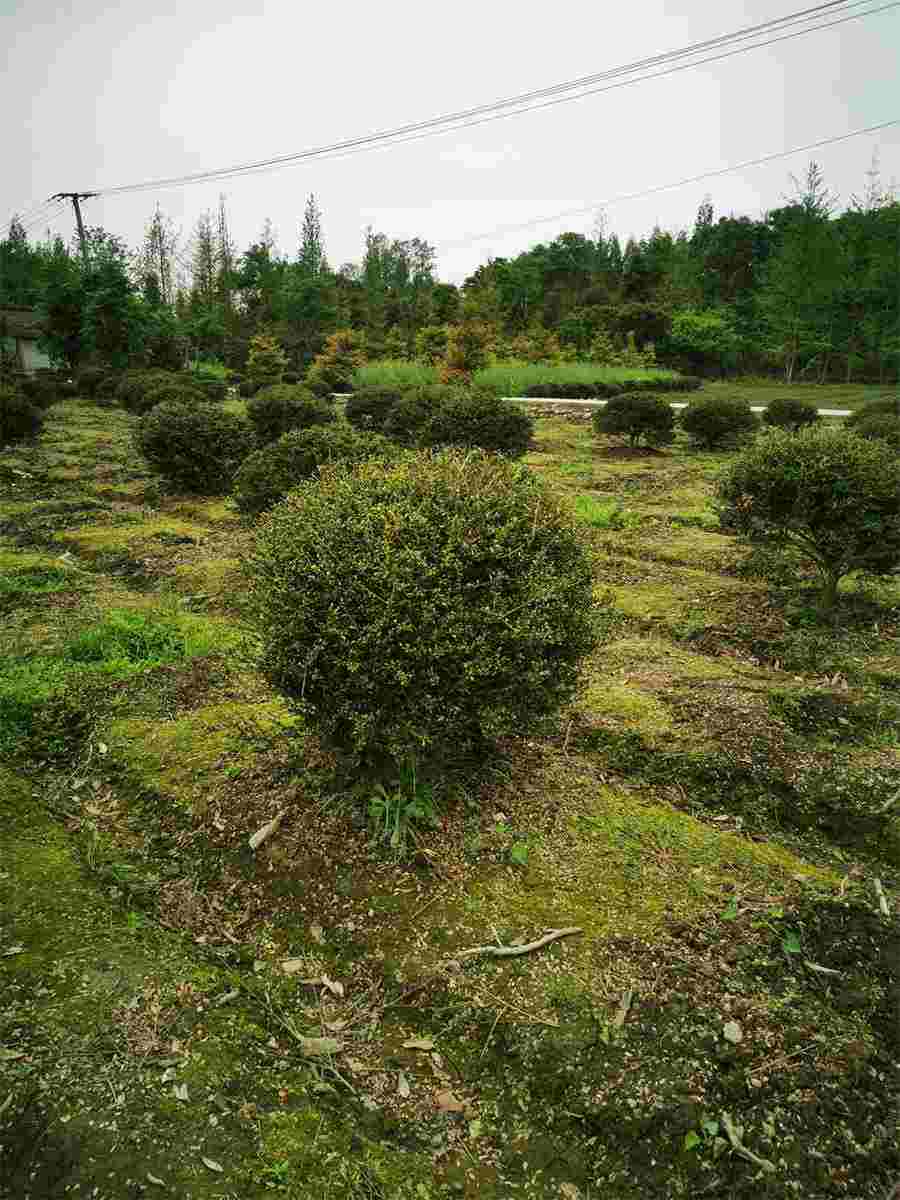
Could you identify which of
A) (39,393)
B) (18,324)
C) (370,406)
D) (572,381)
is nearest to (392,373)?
(572,381)

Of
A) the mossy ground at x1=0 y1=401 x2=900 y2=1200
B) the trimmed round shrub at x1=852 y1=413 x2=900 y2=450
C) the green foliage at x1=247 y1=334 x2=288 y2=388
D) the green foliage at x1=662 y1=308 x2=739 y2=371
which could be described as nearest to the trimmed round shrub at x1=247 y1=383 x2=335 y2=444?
the mossy ground at x1=0 y1=401 x2=900 y2=1200

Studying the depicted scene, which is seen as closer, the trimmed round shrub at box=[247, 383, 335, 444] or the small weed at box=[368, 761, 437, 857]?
the small weed at box=[368, 761, 437, 857]

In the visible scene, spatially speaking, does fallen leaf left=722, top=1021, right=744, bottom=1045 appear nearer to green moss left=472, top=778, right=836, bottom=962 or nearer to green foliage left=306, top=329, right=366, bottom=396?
green moss left=472, top=778, right=836, bottom=962

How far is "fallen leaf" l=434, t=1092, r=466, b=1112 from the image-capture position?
8.14 ft

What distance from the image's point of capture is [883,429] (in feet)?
40.7

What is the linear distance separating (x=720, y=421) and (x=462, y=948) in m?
14.2

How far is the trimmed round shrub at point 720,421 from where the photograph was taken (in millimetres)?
15102

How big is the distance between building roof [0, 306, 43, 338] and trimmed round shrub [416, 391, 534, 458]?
31117mm

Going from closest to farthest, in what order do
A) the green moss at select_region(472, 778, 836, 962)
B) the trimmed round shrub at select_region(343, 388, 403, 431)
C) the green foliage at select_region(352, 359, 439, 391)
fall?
the green moss at select_region(472, 778, 836, 962), the trimmed round shrub at select_region(343, 388, 403, 431), the green foliage at select_region(352, 359, 439, 391)

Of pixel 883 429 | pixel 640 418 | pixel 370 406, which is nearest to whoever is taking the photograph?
pixel 883 429

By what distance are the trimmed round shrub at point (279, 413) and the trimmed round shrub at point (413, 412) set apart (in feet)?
5.40

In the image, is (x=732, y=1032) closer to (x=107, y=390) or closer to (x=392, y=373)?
(x=107, y=390)

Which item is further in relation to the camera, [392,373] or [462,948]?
[392,373]

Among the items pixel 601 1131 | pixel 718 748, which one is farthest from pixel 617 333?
pixel 601 1131
